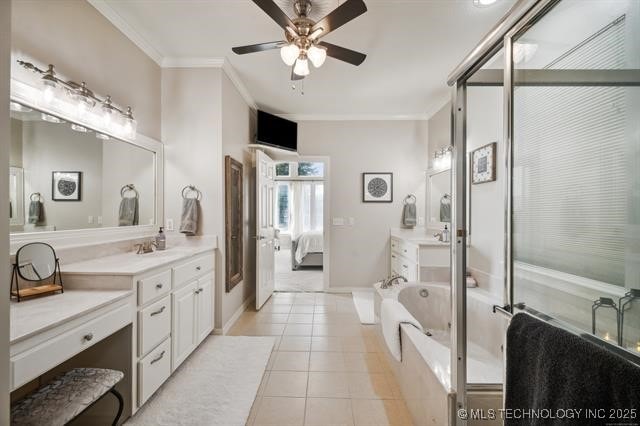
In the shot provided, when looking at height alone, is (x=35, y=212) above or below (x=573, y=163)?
below

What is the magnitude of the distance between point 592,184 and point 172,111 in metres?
3.17

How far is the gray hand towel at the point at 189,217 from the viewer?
2.62 meters

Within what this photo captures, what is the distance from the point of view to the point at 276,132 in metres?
3.97

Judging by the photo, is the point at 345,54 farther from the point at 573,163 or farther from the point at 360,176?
the point at 360,176

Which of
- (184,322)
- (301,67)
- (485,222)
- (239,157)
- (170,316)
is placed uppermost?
(301,67)

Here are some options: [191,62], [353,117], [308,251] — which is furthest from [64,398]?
[308,251]

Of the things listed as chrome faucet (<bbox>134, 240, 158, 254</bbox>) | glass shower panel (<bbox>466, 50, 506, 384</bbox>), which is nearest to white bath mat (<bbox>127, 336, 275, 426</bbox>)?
chrome faucet (<bbox>134, 240, 158, 254</bbox>)

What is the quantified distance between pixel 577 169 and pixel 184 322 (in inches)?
96.9

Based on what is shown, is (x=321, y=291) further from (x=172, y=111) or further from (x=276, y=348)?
(x=172, y=111)

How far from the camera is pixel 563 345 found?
25.2 inches

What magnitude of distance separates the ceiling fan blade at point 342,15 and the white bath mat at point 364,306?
2831mm

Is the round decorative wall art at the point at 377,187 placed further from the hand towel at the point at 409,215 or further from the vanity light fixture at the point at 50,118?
the vanity light fixture at the point at 50,118

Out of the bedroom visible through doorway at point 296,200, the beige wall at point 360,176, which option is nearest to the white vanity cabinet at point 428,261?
the beige wall at point 360,176

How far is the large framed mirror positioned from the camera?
4.89 ft
